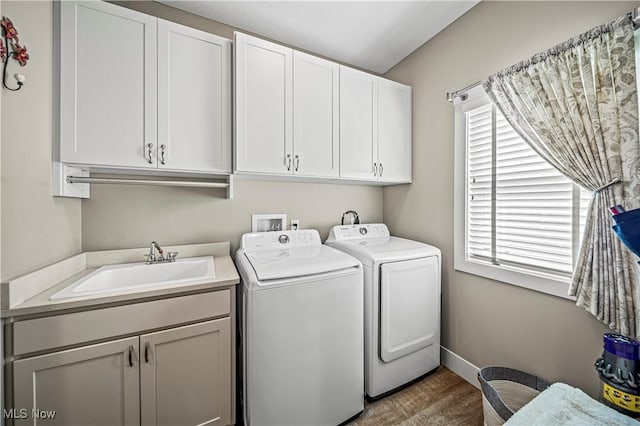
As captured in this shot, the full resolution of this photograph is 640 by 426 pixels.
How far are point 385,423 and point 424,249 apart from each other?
116cm

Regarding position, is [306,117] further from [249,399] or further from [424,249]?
[249,399]

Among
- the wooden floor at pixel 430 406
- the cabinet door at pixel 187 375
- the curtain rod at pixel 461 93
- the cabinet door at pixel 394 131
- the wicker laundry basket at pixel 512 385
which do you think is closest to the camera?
the cabinet door at pixel 187 375

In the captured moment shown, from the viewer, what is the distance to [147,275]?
5.17ft

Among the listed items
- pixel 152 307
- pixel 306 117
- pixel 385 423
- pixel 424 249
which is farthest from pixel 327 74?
pixel 385 423

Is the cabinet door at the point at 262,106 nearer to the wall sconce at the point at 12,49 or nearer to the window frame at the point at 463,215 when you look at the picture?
the wall sconce at the point at 12,49

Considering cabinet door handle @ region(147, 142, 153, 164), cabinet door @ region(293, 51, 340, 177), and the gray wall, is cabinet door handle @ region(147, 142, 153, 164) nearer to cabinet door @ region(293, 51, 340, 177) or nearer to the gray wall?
cabinet door @ region(293, 51, 340, 177)

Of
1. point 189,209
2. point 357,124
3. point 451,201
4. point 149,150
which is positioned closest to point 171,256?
point 189,209

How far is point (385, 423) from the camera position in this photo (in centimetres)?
150

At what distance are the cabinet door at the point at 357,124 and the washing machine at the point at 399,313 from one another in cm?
67

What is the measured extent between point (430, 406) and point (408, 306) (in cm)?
64

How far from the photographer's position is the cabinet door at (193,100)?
1468 mm

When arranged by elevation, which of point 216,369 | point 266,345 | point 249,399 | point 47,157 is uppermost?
point 47,157

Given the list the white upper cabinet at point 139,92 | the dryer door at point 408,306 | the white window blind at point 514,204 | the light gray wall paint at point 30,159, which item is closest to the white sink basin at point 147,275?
the light gray wall paint at point 30,159

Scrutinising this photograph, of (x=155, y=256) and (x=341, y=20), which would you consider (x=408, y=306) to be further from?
(x=341, y=20)
